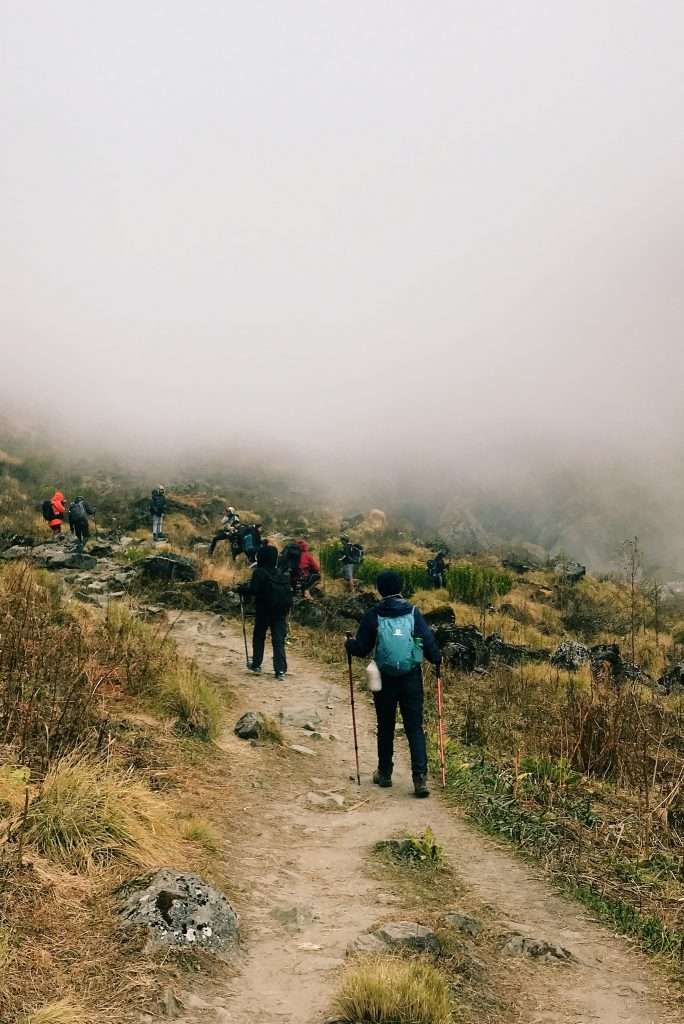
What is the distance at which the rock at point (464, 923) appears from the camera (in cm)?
457

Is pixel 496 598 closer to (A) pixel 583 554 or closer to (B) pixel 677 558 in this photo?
(B) pixel 677 558

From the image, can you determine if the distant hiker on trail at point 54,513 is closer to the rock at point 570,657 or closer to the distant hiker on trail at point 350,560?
the distant hiker on trail at point 350,560

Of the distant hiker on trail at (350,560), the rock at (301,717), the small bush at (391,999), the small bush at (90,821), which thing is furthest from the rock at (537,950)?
the distant hiker on trail at (350,560)

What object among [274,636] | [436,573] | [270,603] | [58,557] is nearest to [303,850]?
[270,603]

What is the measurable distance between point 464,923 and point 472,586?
19824 millimetres

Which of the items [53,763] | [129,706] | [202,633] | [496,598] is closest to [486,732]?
[129,706]

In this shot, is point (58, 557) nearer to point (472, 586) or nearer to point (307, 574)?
point (307, 574)

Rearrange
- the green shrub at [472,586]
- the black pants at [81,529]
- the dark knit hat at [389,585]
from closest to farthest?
the dark knit hat at [389,585]
the black pants at [81,529]
the green shrub at [472,586]

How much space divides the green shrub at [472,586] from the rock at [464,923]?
18.8 metres

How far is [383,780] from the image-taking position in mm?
7555

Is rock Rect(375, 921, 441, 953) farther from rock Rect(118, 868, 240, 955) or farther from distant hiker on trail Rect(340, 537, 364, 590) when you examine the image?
distant hiker on trail Rect(340, 537, 364, 590)

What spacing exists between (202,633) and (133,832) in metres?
10.0

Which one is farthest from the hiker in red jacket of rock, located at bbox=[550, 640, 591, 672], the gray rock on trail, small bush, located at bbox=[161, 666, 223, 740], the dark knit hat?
the dark knit hat

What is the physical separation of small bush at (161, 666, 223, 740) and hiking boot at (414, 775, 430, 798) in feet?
7.62
